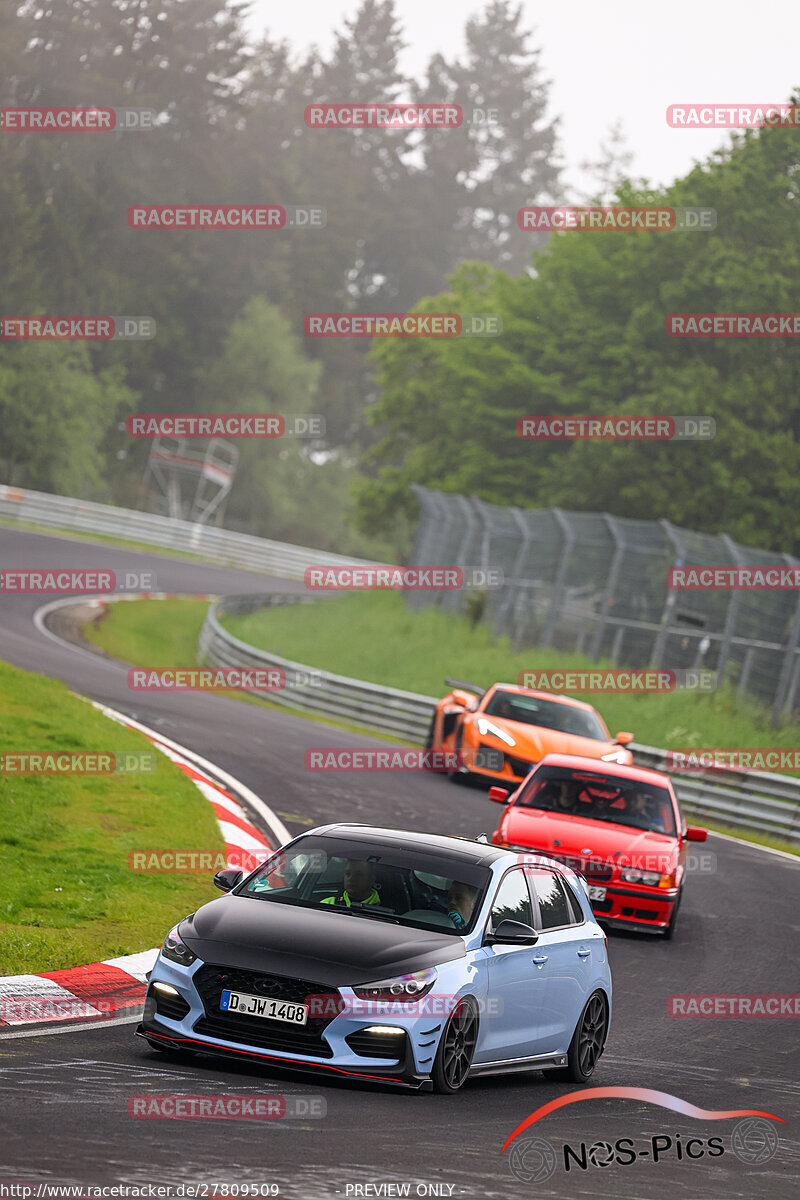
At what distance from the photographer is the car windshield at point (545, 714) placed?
20.6 m

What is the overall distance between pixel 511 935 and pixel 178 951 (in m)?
1.77

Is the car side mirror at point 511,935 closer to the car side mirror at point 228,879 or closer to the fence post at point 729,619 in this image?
the car side mirror at point 228,879

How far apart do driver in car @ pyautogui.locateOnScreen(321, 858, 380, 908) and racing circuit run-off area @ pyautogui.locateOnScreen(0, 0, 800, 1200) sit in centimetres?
2

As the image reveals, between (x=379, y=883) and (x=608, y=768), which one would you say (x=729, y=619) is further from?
(x=379, y=883)

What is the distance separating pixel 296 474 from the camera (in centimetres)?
8756

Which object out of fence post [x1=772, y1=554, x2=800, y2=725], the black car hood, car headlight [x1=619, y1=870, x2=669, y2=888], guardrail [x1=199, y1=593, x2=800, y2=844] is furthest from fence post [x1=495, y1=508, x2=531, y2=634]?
the black car hood

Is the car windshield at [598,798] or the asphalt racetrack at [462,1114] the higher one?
the car windshield at [598,798]

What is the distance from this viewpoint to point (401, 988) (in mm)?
7406

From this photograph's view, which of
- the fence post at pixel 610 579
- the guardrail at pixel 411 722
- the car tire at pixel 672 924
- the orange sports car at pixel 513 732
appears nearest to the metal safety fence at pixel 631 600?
the fence post at pixel 610 579

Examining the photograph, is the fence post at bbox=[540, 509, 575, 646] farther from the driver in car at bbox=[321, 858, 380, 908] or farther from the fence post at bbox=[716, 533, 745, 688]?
the driver in car at bbox=[321, 858, 380, 908]

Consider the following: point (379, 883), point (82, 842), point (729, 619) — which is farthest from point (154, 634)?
point (379, 883)

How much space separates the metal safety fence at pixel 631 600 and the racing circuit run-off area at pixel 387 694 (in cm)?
9

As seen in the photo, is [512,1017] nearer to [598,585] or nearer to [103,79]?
[598,585]

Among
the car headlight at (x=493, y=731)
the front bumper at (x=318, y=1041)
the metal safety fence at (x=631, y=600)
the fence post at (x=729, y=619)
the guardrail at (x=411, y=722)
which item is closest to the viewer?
the front bumper at (x=318, y=1041)
